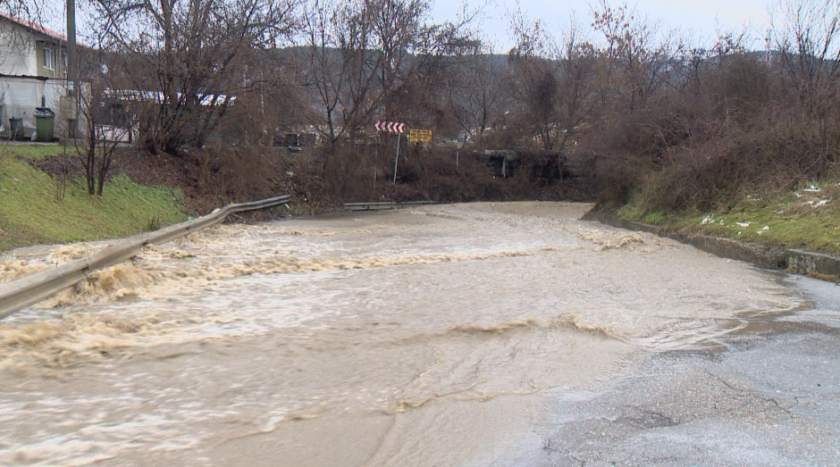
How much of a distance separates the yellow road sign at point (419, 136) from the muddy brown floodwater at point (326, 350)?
105ft

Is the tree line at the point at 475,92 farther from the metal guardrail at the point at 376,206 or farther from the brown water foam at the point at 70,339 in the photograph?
the brown water foam at the point at 70,339

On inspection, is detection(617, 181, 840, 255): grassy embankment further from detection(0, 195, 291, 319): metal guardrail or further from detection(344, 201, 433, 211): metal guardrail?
detection(344, 201, 433, 211): metal guardrail

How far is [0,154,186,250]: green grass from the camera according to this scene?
1464 centimetres

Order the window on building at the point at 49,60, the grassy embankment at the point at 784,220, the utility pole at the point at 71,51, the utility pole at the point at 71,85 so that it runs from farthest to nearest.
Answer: the window on building at the point at 49,60 < the utility pole at the point at 71,51 < the utility pole at the point at 71,85 < the grassy embankment at the point at 784,220

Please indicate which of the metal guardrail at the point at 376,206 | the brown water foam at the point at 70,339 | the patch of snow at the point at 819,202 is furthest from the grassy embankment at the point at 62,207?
the patch of snow at the point at 819,202

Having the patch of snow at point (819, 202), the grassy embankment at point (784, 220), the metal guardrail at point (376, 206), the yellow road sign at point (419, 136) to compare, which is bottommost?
the metal guardrail at point (376, 206)

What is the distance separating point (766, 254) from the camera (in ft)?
47.3

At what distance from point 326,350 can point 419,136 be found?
38.7m

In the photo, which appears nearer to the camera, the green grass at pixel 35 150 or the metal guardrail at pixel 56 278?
the metal guardrail at pixel 56 278

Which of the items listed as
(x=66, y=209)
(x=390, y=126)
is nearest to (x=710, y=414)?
(x=66, y=209)

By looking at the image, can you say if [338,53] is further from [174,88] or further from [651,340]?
[651,340]

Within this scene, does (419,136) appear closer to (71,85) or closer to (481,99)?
(481,99)

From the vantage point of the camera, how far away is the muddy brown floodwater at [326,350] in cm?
465

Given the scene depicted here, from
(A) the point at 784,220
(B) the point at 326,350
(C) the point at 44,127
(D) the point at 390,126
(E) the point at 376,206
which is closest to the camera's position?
(B) the point at 326,350
